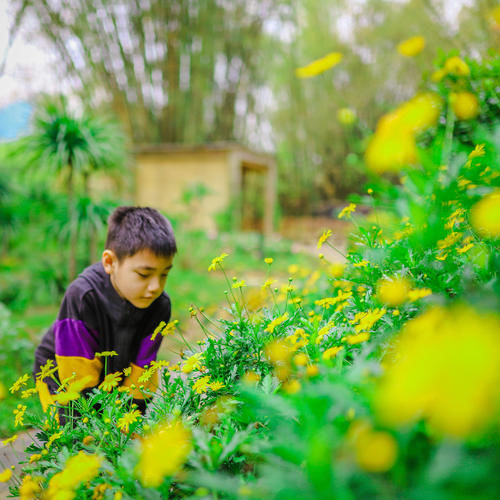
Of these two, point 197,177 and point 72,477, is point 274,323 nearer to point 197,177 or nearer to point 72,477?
point 72,477

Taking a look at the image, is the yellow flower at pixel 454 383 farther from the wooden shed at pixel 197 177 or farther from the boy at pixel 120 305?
the wooden shed at pixel 197 177

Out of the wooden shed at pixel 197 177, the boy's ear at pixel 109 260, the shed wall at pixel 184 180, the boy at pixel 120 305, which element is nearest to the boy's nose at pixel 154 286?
the boy at pixel 120 305

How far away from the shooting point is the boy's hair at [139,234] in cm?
162

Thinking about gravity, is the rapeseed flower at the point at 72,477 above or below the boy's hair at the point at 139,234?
below

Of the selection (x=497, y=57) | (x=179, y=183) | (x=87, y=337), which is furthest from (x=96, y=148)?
(x=179, y=183)

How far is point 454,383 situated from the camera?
409 millimetres

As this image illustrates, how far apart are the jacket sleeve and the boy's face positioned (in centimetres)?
17

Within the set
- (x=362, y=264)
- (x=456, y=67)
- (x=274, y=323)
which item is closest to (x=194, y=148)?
(x=456, y=67)

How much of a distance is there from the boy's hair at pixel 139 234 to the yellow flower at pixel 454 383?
128cm

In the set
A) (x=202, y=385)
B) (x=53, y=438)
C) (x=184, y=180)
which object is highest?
(x=184, y=180)

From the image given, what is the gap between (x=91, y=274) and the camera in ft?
5.87

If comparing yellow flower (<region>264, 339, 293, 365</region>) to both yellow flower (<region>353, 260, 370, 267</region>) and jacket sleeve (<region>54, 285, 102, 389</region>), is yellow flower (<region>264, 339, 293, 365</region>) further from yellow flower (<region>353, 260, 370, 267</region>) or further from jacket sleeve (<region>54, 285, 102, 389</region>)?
jacket sleeve (<region>54, 285, 102, 389</region>)

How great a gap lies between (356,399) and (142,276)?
1118mm

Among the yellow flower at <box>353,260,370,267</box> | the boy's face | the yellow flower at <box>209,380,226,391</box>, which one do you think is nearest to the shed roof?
the boy's face
